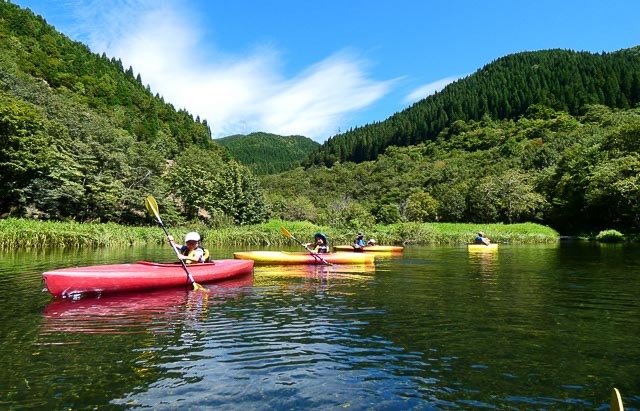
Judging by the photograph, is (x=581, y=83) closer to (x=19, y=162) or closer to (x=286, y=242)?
(x=286, y=242)

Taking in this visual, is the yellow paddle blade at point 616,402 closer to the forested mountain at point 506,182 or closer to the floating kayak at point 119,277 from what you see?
the floating kayak at point 119,277

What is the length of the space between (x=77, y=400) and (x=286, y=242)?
89.9 ft

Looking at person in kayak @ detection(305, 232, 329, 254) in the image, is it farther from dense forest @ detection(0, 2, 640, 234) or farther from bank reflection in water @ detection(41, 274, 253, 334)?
dense forest @ detection(0, 2, 640, 234)

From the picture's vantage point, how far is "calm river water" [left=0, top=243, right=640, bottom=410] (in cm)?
468

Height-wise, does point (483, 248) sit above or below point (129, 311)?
above

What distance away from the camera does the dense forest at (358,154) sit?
39.2 meters

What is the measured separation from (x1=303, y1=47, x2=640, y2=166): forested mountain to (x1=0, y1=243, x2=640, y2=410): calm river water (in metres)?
111

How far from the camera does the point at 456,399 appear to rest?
15.2 ft

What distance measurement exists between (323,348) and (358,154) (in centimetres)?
13501

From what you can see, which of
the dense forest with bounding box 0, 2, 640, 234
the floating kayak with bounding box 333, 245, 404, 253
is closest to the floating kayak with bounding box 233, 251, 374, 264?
the floating kayak with bounding box 333, 245, 404, 253

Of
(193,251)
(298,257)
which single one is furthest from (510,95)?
(193,251)

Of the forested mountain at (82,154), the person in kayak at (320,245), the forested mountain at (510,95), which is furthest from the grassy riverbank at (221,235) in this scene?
the forested mountain at (510,95)

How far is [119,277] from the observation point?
1030cm

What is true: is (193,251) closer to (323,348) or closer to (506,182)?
(323,348)
